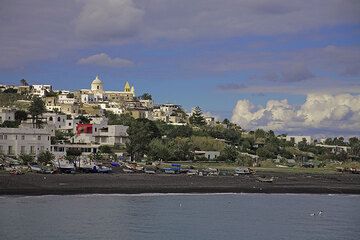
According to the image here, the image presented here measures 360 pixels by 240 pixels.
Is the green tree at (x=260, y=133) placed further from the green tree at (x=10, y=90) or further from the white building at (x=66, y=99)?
the green tree at (x=10, y=90)

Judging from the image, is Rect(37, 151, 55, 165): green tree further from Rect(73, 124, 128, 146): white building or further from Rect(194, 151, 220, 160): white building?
Rect(194, 151, 220, 160): white building

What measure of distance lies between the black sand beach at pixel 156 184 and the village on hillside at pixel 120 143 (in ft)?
15.4

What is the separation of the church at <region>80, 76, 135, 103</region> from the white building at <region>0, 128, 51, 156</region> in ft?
256

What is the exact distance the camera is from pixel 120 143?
10350cm

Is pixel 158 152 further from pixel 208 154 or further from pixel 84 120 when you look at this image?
pixel 84 120

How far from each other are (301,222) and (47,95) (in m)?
114

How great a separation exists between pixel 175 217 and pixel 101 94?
12465cm

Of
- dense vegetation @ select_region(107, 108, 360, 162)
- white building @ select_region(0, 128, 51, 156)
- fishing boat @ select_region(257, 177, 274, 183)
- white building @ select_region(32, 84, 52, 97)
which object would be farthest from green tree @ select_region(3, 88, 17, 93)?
fishing boat @ select_region(257, 177, 274, 183)

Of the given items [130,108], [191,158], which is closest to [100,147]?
[191,158]

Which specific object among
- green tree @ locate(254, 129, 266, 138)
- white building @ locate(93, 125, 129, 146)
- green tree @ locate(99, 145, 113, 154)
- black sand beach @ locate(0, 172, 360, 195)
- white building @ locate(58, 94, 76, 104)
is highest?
white building @ locate(58, 94, 76, 104)

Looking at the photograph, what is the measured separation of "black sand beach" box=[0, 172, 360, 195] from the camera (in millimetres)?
58406

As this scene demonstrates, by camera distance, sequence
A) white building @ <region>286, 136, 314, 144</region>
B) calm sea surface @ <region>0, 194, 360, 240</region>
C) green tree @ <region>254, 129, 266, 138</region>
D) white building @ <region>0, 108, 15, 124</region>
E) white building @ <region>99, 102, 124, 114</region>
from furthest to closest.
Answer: white building @ <region>286, 136, 314, 144</region> < white building @ <region>99, 102, 124, 114</region> < green tree @ <region>254, 129, 266, 138</region> < white building @ <region>0, 108, 15, 124</region> < calm sea surface @ <region>0, 194, 360, 240</region>

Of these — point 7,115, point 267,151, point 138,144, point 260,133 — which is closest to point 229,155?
point 267,151

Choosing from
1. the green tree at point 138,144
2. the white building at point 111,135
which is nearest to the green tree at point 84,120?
the white building at point 111,135
